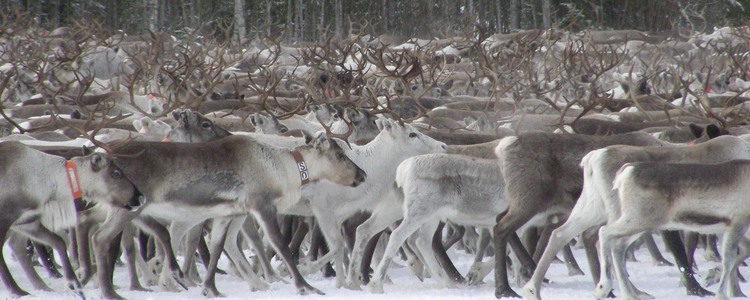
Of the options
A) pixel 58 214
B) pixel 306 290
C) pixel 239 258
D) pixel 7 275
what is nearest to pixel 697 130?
pixel 306 290

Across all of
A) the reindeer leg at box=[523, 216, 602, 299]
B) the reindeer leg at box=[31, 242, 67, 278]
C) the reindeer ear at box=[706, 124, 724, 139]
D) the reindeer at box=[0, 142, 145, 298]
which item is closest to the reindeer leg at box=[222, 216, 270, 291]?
the reindeer at box=[0, 142, 145, 298]

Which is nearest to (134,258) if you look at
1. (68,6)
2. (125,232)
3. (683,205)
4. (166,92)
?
(125,232)

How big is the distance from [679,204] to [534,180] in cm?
107

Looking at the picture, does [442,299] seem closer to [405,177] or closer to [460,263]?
[405,177]

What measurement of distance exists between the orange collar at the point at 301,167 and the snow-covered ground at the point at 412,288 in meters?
0.63

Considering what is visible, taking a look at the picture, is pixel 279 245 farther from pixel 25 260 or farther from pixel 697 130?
pixel 697 130

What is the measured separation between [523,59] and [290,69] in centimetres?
575

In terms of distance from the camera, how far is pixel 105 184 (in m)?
5.71

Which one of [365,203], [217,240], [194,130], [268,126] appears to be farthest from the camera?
[268,126]

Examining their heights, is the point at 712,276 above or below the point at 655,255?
above

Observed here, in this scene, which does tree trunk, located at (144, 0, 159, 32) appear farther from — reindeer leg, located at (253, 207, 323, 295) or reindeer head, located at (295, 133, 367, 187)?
reindeer leg, located at (253, 207, 323, 295)

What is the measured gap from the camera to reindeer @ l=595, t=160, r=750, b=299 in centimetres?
512

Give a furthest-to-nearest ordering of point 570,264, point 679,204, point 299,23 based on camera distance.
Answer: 1. point 299,23
2. point 570,264
3. point 679,204

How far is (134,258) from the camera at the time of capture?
244 inches
